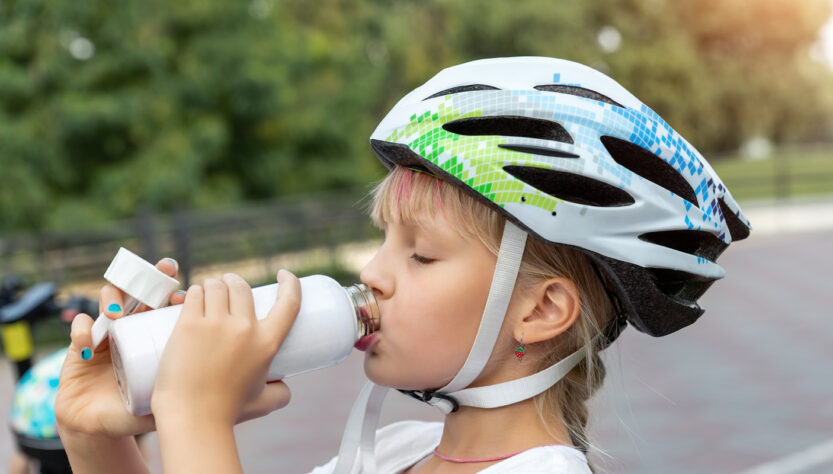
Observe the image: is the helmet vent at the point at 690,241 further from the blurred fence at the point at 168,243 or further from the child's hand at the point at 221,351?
the blurred fence at the point at 168,243

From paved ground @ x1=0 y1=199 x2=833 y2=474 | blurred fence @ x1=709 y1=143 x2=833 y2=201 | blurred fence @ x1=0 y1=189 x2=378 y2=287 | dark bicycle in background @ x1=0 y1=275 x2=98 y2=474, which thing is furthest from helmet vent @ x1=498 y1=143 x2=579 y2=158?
blurred fence @ x1=709 y1=143 x2=833 y2=201

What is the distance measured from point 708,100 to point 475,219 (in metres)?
38.2

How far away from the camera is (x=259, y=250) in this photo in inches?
478

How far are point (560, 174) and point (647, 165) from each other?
0.22 metres

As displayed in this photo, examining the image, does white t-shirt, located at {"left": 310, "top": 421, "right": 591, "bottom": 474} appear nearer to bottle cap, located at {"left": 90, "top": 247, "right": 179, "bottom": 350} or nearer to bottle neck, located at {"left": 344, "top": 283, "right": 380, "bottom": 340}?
bottle neck, located at {"left": 344, "top": 283, "right": 380, "bottom": 340}

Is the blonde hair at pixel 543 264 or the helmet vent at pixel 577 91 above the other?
the helmet vent at pixel 577 91

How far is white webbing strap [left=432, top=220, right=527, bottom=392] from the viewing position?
167 centimetres

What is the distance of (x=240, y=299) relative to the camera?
57.6 inches

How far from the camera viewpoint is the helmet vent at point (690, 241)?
184 cm

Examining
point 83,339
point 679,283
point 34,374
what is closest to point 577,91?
point 679,283

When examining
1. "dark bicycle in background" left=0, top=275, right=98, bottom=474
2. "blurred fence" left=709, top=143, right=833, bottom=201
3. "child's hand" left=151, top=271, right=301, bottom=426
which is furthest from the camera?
"blurred fence" left=709, top=143, right=833, bottom=201

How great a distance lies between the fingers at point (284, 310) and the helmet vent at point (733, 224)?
1011 millimetres

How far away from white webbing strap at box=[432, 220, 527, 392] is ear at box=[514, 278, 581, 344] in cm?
7

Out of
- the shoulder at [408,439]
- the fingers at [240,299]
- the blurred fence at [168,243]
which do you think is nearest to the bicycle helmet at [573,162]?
the fingers at [240,299]
